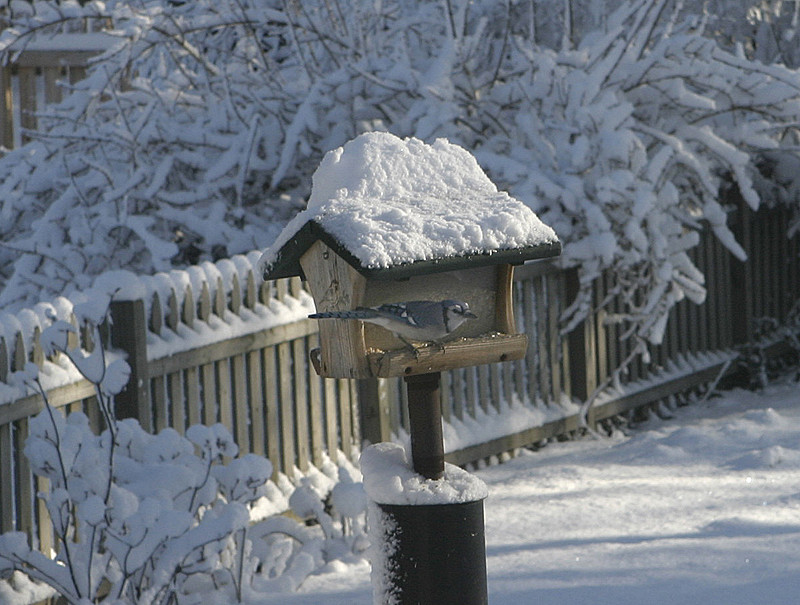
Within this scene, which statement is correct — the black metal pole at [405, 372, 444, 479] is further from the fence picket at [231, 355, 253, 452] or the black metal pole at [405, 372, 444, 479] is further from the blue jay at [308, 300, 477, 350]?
the fence picket at [231, 355, 253, 452]

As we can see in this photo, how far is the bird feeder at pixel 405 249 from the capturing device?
2.89 meters

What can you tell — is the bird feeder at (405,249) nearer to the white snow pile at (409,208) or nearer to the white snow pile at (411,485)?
the white snow pile at (409,208)

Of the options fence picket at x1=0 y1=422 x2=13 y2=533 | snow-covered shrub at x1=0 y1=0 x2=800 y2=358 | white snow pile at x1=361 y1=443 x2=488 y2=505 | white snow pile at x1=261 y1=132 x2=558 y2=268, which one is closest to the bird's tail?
white snow pile at x1=261 y1=132 x2=558 y2=268

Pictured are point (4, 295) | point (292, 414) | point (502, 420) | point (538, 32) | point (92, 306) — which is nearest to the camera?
point (92, 306)

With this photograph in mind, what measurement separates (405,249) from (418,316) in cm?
17

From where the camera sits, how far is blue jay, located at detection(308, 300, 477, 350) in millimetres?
2844

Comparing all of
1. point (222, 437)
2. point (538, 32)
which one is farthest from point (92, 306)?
point (538, 32)

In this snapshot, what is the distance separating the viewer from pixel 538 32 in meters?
8.56

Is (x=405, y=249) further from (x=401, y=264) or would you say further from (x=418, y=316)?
(x=418, y=316)

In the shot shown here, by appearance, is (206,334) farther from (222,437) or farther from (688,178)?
(688,178)

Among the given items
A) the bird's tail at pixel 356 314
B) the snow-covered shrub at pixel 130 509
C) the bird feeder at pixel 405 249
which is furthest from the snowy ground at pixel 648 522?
the bird's tail at pixel 356 314

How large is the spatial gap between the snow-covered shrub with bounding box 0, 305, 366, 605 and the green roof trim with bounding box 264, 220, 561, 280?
775mm

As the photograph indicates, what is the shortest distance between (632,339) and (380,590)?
4.83 metres

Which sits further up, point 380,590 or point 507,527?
point 380,590
